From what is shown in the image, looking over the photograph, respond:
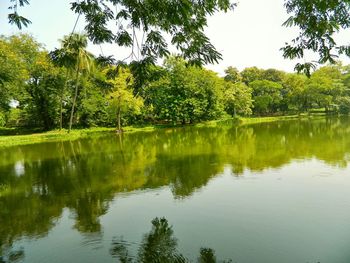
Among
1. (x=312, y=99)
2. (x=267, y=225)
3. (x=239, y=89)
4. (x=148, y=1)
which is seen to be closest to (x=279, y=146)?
(x=267, y=225)

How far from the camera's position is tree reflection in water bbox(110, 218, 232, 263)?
22.6 ft

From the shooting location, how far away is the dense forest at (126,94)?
4228 centimetres

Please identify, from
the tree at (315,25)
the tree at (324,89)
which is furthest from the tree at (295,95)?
the tree at (315,25)

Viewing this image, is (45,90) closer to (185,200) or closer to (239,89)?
(239,89)

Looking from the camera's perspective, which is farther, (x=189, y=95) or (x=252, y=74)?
(x=252, y=74)

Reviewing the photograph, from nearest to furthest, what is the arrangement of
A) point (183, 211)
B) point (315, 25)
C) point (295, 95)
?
point (315, 25)
point (183, 211)
point (295, 95)

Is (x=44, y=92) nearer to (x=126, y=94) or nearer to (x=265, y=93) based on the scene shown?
(x=126, y=94)

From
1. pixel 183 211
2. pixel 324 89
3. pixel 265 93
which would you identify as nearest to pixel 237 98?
pixel 265 93

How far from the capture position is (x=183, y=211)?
10.0 m

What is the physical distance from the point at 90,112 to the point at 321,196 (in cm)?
4358

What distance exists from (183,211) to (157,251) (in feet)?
9.18

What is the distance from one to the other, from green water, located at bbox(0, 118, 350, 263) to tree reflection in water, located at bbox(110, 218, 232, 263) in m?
0.03

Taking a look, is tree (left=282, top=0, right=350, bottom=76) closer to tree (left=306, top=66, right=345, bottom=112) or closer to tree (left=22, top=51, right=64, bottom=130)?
tree (left=22, top=51, right=64, bottom=130)

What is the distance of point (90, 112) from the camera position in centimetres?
5000
